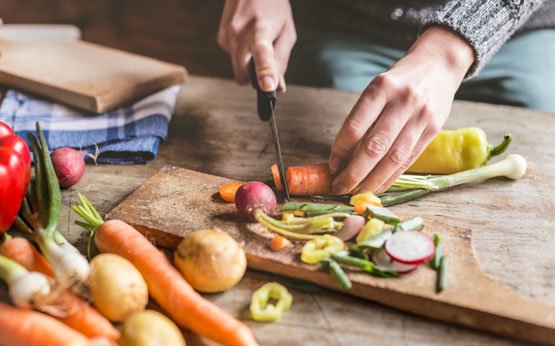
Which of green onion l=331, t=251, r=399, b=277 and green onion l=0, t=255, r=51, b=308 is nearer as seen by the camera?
green onion l=0, t=255, r=51, b=308

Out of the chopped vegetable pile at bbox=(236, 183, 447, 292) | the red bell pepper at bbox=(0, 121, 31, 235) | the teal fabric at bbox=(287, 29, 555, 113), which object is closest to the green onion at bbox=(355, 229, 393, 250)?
the chopped vegetable pile at bbox=(236, 183, 447, 292)

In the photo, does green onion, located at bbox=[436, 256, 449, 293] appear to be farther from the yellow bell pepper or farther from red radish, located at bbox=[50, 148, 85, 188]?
red radish, located at bbox=[50, 148, 85, 188]

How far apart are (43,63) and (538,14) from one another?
1741 mm

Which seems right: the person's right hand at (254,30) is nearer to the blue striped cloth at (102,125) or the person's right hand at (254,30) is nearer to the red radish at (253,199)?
the blue striped cloth at (102,125)

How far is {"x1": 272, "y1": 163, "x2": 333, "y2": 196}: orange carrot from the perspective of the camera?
1.45 meters

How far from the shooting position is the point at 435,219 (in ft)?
4.63

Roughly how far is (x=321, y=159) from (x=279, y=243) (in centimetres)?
52

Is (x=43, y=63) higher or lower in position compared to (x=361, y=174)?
lower

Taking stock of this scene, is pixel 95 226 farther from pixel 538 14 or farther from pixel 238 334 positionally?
pixel 538 14

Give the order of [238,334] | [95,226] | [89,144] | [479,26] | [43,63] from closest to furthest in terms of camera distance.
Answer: [238,334] → [95,226] → [479,26] → [89,144] → [43,63]

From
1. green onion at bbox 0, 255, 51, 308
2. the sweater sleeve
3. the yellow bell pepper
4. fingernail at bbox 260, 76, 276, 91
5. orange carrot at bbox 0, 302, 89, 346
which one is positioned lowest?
orange carrot at bbox 0, 302, 89, 346

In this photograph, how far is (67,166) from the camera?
1513mm

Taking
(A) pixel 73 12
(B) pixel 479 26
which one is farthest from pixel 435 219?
(A) pixel 73 12

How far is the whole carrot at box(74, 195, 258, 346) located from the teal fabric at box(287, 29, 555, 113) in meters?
1.15
